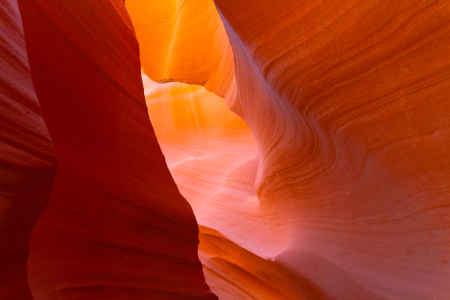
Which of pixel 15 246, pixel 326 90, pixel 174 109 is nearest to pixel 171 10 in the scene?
pixel 174 109

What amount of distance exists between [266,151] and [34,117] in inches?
70.0

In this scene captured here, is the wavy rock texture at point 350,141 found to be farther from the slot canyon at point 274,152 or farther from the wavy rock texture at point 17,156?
the wavy rock texture at point 17,156

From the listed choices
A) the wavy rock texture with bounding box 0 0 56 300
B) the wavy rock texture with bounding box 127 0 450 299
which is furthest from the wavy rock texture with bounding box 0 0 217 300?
the wavy rock texture with bounding box 127 0 450 299

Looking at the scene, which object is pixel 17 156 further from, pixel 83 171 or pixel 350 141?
pixel 350 141

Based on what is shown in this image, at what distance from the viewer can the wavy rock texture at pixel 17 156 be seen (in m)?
0.71

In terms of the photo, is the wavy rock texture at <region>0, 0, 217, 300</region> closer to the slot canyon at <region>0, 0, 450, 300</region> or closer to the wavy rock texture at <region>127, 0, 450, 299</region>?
the slot canyon at <region>0, 0, 450, 300</region>

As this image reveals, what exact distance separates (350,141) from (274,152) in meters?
0.84

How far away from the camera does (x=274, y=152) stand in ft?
7.18

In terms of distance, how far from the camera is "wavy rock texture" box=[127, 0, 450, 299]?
107cm

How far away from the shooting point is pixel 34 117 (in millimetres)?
762

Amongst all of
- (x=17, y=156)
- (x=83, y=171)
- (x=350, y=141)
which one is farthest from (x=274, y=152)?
(x=17, y=156)

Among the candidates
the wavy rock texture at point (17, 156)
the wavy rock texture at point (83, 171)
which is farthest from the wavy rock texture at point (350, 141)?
the wavy rock texture at point (17, 156)

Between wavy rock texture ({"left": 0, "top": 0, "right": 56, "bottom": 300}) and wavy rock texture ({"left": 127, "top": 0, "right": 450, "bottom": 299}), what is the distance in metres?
0.81

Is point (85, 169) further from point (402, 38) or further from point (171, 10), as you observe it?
point (171, 10)
